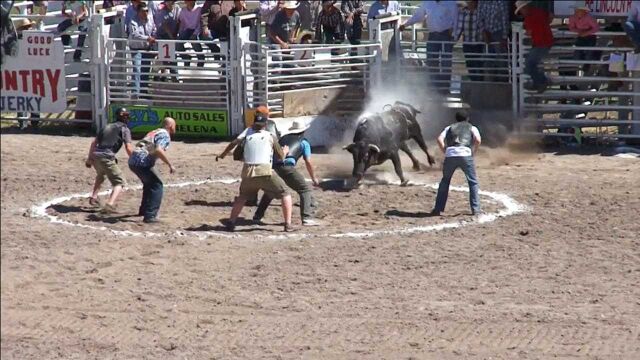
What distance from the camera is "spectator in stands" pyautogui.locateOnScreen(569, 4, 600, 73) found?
1875 cm

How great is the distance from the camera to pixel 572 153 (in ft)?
61.0

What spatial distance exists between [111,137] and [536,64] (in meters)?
7.34

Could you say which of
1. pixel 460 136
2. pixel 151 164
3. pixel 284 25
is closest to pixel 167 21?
pixel 284 25

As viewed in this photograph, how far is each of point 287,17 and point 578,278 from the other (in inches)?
379

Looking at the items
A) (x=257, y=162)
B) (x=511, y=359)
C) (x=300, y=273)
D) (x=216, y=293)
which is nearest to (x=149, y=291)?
(x=216, y=293)

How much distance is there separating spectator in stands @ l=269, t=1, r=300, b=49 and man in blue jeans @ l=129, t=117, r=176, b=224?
649 centimetres

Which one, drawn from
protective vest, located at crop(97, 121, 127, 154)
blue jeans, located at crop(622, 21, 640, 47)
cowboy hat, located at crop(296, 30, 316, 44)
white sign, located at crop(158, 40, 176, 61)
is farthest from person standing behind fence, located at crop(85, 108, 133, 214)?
blue jeans, located at crop(622, 21, 640, 47)

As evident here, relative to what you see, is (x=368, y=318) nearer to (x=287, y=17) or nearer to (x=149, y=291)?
(x=149, y=291)

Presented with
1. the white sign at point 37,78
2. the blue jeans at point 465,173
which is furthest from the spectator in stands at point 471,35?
the white sign at point 37,78

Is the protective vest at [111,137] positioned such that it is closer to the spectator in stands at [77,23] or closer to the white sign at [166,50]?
the white sign at [166,50]

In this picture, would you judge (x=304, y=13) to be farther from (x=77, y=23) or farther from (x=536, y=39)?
(x=536, y=39)

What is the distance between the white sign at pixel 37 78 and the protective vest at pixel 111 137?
20.9 feet

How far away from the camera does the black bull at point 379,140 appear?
15695 millimetres

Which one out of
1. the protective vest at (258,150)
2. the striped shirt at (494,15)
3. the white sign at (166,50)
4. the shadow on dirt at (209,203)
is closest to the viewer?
the protective vest at (258,150)
